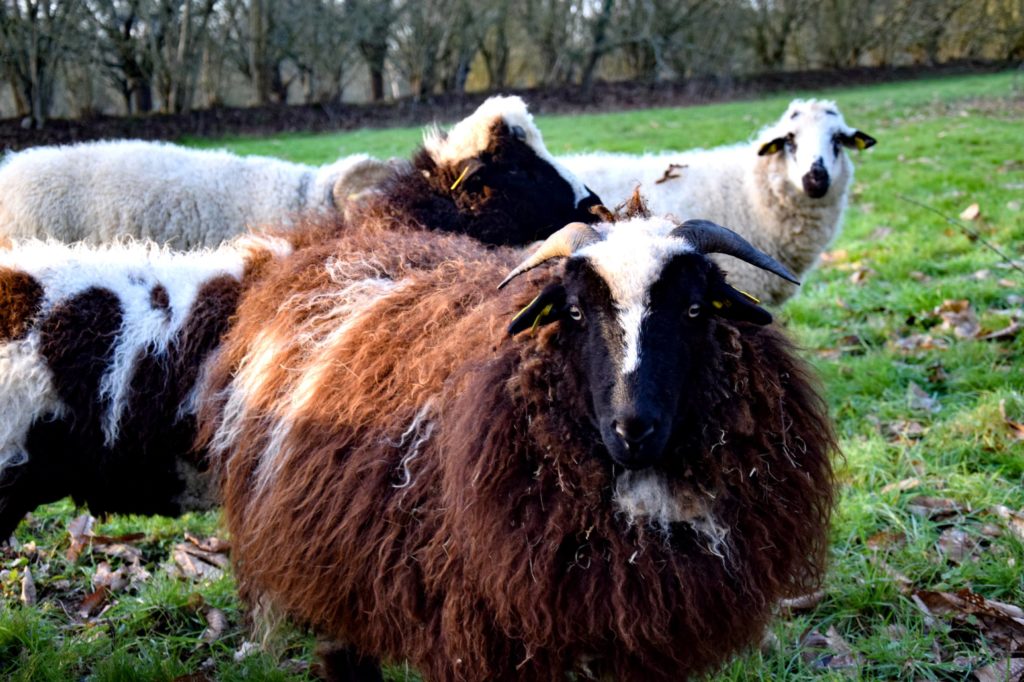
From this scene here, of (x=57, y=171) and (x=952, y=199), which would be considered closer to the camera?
(x=57, y=171)

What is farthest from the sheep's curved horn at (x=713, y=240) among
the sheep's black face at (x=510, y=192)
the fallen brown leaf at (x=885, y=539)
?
the sheep's black face at (x=510, y=192)

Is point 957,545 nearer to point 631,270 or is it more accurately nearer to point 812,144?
point 631,270

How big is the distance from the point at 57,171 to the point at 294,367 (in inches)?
179

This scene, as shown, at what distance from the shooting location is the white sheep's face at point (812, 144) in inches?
254

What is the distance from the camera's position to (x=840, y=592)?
3238 mm

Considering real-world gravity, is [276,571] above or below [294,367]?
below

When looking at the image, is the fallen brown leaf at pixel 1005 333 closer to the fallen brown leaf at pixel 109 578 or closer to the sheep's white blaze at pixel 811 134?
the sheep's white blaze at pixel 811 134

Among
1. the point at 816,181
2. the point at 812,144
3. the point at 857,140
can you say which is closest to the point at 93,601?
the point at 816,181

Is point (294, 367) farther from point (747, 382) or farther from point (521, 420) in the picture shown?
point (747, 382)

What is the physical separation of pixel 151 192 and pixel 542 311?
16.3ft

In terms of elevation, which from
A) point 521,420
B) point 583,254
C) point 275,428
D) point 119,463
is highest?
point 583,254

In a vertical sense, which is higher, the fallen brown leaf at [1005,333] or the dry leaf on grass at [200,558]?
the fallen brown leaf at [1005,333]

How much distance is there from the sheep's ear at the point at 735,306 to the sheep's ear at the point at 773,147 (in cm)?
493

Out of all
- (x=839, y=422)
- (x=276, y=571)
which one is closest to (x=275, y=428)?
(x=276, y=571)
